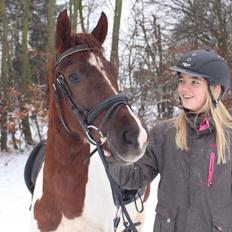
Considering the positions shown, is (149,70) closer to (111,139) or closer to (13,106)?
(13,106)

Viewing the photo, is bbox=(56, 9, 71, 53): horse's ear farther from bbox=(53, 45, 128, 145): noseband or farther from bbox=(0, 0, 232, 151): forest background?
bbox=(0, 0, 232, 151): forest background

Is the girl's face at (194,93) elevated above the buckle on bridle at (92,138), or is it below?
above

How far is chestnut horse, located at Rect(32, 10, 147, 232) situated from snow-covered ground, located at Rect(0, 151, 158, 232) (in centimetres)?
225

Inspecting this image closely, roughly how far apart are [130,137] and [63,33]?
36.0 inches

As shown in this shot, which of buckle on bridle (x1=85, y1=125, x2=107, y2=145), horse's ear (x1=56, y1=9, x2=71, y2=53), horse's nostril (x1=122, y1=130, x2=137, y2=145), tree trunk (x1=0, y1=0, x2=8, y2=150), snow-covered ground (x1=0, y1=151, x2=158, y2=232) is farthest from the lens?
tree trunk (x1=0, y1=0, x2=8, y2=150)

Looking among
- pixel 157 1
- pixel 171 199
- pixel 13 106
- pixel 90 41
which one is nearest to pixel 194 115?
pixel 171 199

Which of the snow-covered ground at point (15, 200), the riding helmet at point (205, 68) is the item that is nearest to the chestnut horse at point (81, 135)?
the riding helmet at point (205, 68)

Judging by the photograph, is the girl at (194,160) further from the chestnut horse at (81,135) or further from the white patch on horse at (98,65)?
the white patch on horse at (98,65)

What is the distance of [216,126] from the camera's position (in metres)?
2.20

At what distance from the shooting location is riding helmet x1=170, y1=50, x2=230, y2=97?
2.28 meters

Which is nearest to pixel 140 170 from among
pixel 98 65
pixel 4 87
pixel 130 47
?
pixel 98 65

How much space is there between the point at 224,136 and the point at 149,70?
36.6ft

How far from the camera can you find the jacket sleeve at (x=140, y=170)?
2383mm

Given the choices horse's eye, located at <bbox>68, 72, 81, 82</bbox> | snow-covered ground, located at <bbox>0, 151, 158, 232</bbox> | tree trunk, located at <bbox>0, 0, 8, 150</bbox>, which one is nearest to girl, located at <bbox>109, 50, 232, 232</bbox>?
horse's eye, located at <bbox>68, 72, 81, 82</bbox>
